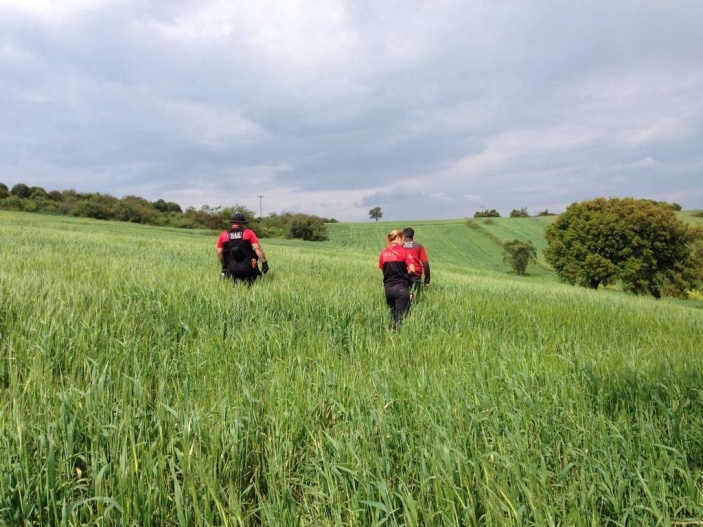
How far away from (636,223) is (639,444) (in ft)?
144

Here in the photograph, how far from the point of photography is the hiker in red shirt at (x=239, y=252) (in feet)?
23.1

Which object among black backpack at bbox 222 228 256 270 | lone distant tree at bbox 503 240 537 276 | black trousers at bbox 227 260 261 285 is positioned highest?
black backpack at bbox 222 228 256 270

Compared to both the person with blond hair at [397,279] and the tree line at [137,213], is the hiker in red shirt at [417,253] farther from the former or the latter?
the tree line at [137,213]

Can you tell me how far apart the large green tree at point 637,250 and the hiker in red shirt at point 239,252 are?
39757 millimetres

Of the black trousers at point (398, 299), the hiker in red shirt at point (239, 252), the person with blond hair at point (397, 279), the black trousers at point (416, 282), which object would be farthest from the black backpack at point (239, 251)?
the black trousers at point (416, 282)

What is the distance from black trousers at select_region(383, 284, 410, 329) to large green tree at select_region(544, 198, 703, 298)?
3870 cm

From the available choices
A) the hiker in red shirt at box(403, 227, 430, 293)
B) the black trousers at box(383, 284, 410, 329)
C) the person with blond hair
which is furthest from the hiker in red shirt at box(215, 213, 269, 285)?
the hiker in red shirt at box(403, 227, 430, 293)

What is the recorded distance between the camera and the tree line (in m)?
72.8

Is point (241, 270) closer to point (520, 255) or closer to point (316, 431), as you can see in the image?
point (316, 431)

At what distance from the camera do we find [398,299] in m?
5.77

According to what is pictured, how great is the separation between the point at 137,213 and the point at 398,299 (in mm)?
88946

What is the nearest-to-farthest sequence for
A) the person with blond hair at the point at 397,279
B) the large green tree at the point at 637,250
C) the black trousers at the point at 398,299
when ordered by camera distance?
the black trousers at the point at 398,299
the person with blond hair at the point at 397,279
the large green tree at the point at 637,250

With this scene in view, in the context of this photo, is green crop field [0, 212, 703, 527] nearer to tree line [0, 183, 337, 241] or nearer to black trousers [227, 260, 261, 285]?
black trousers [227, 260, 261, 285]

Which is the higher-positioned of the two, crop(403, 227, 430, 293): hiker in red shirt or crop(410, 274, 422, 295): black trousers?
crop(403, 227, 430, 293): hiker in red shirt
